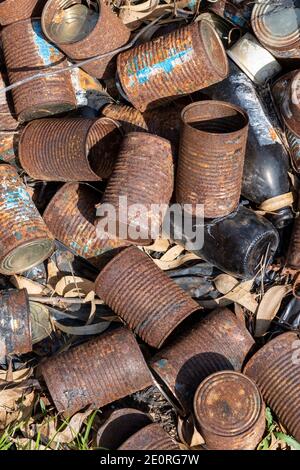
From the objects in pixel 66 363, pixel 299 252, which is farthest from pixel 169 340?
pixel 299 252

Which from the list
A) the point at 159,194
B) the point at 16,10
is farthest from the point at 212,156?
the point at 16,10

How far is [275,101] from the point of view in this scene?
4.25 m

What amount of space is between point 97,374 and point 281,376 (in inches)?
39.7

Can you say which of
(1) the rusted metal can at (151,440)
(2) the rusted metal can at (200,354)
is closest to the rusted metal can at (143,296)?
(2) the rusted metal can at (200,354)

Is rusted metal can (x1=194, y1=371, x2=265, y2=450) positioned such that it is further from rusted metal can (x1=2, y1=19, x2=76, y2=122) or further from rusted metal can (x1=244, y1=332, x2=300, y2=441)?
rusted metal can (x1=2, y1=19, x2=76, y2=122)

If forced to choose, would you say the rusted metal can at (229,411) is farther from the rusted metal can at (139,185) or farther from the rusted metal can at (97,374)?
the rusted metal can at (139,185)

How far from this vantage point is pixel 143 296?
3.95 metres

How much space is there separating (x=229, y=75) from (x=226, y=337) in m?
1.65

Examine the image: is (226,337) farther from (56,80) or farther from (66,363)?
(56,80)

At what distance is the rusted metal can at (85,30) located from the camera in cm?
419

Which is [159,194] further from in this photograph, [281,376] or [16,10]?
[16,10]

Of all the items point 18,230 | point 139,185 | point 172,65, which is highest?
point 172,65

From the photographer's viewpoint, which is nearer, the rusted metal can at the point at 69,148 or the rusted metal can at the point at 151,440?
the rusted metal can at the point at 151,440

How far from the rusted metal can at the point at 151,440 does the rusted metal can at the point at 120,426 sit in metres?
0.08
